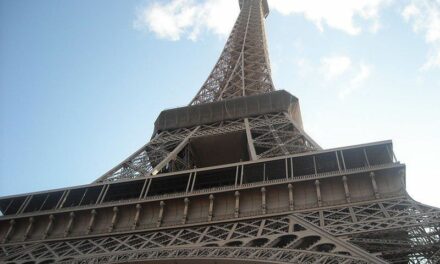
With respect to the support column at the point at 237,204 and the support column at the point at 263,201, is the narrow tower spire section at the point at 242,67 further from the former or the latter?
the support column at the point at 263,201

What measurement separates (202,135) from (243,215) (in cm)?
1130

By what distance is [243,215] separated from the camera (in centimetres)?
1842

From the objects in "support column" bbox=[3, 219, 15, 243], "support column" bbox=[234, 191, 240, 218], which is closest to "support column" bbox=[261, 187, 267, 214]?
"support column" bbox=[234, 191, 240, 218]

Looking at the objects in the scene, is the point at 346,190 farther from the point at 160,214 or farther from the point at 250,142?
the point at 250,142

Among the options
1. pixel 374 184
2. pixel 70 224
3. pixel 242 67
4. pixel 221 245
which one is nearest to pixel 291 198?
pixel 374 184

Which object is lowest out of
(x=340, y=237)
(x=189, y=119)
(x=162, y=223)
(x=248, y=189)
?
(x=340, y=237)

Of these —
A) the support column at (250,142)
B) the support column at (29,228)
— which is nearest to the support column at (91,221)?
the support column at (29,228)

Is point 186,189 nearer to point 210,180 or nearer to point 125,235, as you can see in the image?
point 210,180

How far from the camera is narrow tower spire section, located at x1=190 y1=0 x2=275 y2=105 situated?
121ft

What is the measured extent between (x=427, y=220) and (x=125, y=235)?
9745mm

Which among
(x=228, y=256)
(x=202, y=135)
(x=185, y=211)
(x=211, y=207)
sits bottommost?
(x=228, y=256)

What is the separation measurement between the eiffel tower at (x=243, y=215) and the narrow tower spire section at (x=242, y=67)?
11.1 m

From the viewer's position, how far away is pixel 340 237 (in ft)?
48.2

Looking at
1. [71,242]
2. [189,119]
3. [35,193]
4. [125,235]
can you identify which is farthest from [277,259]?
[189,119]
